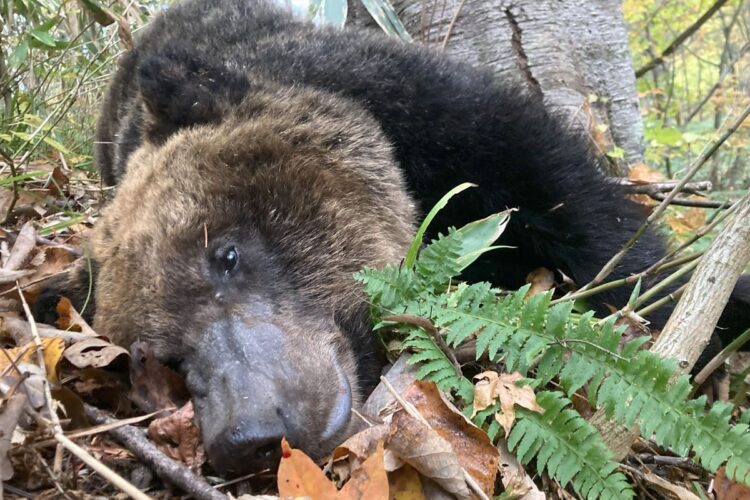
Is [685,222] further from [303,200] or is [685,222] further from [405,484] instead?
[405,484]

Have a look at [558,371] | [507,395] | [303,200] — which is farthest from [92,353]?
[558,371]

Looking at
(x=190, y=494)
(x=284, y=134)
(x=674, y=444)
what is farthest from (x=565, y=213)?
(x=190, y=494)

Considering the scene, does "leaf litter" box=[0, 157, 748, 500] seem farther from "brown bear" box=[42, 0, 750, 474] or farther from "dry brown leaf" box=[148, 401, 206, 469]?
"brown bear" box=[42, 0, 750, 474]

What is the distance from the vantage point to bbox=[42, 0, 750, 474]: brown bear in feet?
7.25

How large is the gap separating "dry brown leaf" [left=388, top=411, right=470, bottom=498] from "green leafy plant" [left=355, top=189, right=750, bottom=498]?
16 cm

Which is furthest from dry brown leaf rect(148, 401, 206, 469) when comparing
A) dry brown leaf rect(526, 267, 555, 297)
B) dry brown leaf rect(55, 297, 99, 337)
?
dry brown leaf rect(526, 267, 555, 297)

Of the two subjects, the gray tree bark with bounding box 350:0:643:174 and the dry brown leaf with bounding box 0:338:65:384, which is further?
the gray tree bark with bounding box 350:0:643:174

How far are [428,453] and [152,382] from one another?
40.5 inches

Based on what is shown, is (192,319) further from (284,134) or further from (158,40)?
(158,40)

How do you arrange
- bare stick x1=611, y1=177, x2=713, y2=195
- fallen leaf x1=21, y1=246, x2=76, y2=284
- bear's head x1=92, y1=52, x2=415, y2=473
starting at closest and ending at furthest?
bear's head x1=92, y1=52, x2=415, y2=473, fallen leaf x1=21, y1=246, x2=76, y2=284, bare stick x1=611, y1=177, x2=713, y2=195

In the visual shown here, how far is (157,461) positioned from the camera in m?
1.62

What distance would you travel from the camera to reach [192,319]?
7.60ft

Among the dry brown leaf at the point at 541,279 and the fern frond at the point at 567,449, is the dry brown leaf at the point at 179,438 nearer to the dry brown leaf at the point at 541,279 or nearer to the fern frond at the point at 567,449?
the fern frond at the point at 567,449

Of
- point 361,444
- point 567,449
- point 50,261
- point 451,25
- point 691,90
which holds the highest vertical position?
point 451,25
